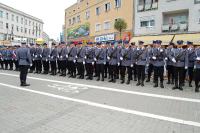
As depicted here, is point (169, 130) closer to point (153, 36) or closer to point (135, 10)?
point (153, 36)

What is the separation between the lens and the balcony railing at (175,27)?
28612 millimetres

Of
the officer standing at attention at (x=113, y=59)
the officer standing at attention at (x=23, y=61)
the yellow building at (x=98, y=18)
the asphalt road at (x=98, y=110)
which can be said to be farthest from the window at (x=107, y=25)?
the asphalt road at (x=98, y=110)

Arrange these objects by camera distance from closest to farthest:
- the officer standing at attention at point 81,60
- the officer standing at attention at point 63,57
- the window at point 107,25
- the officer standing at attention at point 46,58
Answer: the officer standing at attention at point 81,60
the officer standing at attention at point 63,57
the officer standing at attention at point 46,58
the window at point 107,25

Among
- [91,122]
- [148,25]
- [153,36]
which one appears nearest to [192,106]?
[91,122]

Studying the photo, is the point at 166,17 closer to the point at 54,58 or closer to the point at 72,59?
the point at 54,58

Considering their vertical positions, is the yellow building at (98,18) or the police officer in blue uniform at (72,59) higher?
the yellow building at (98,18)

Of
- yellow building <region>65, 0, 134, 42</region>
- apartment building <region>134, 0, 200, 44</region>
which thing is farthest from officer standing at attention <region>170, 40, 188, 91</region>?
yellow building <region>65, 0, 134, 42</region>

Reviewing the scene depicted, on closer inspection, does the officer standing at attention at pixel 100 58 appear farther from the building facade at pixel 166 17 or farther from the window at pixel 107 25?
the window at pixel 107 25

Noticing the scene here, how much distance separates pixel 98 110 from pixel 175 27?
24.6 meters

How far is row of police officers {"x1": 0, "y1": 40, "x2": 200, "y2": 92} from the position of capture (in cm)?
1130

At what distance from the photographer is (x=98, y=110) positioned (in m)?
7.32

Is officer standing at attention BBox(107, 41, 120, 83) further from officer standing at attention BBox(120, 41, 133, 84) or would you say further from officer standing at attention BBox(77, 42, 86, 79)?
officer standing at attention BBox(77, 42, 86, 79)

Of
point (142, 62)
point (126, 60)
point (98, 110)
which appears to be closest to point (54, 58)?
point (126, 60)

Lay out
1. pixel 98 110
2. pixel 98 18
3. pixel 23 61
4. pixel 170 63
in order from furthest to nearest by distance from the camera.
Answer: pixel 98 18 → pixel 170 63 → pixel 23 61 → pixel 98 110
